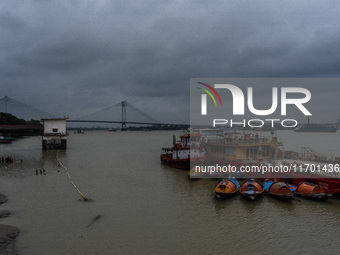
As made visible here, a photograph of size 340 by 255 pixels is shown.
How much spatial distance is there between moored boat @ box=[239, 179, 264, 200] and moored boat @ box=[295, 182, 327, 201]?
2.64 m

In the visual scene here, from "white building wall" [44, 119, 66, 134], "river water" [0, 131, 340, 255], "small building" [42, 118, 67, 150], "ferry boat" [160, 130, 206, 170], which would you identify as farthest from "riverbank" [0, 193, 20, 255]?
"white building wall" [44, 119, 66, 134]

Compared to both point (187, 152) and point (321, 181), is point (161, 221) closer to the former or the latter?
point (321, 181)

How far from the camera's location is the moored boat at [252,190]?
18.0 metres

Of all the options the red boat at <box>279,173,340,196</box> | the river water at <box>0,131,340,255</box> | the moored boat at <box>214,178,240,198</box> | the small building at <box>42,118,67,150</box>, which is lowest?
the river water at <box>0,131,340,255</box>

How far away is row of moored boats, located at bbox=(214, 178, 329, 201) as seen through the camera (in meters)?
17.9

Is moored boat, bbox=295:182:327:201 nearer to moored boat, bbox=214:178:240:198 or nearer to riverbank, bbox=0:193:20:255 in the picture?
moored boat, bbox=214:178:240:198

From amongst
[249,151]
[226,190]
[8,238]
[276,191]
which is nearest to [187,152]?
[249,151]

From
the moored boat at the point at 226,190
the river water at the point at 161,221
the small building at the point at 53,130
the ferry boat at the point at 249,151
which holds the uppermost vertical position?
the small building at the point at 53,130

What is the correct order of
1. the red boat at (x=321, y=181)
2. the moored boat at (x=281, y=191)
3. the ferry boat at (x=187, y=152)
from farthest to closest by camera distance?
the ferry boat at (x=187, y=152) → the red boat at (x=321, y=181) → the moored boat at (x=281, y=191)

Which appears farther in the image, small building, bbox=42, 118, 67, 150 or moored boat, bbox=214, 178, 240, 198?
small building, bbox=42, 118, 67, 150

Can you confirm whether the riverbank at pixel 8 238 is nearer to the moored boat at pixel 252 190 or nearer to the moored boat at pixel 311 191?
the moored boat at pixel 252 190

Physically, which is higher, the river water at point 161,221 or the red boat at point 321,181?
the red boat at point 321,181

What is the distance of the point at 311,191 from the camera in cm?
1803

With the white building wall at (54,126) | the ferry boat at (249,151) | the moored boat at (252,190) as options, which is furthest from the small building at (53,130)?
the moored boat at (252,190)
